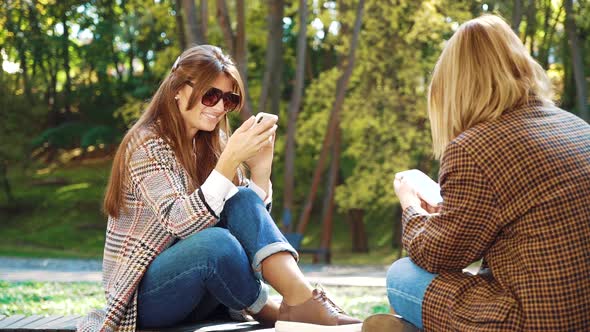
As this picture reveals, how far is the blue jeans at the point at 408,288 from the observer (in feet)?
8.63

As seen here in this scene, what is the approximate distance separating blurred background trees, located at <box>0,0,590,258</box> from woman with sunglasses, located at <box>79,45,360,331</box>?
6135 mm

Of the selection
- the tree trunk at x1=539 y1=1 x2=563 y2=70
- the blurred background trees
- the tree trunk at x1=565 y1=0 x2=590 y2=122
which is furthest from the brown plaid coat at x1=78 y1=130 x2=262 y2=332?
the tree trunk at x1=539 y1=1 x2=563 y2=70

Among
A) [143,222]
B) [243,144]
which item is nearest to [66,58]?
[143,222]

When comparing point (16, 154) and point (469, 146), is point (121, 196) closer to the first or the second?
point (469, 146)

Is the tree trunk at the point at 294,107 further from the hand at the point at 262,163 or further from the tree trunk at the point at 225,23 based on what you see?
the hand at the point at 262,163

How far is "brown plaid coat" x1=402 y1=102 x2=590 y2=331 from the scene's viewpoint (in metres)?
2.40

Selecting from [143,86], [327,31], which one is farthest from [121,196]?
[143,86]

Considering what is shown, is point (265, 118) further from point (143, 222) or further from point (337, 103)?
point (337, 103)

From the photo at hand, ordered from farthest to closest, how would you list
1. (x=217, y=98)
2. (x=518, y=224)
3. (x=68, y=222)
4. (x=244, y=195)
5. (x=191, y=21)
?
(x=68, y=222)
(x=191, y=21)
(x=217, y=98)
(x=244, y=195)
(x=518, y=224)

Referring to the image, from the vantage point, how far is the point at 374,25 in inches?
639

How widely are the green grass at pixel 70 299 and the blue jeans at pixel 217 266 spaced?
2.50m

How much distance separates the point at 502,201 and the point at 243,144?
1051 mm

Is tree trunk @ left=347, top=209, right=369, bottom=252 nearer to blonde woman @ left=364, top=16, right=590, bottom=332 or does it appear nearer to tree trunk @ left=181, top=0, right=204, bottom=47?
tree trunk @ left=181, top=0, right=204, bottom=47

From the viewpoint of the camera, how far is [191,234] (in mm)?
3084
